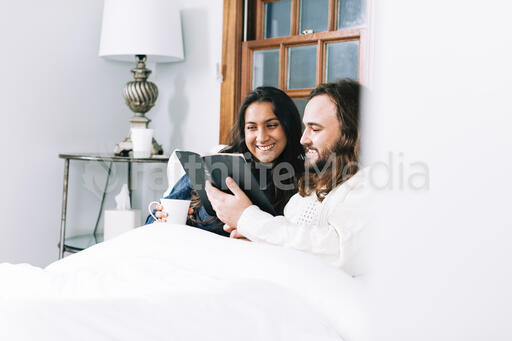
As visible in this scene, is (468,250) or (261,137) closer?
(468,250)

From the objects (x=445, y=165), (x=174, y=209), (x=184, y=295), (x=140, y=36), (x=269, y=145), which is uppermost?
(x=140, y=36)

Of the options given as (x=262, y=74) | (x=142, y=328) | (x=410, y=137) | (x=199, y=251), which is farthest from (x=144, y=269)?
(x=262, y=74)

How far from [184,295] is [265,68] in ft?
4.44

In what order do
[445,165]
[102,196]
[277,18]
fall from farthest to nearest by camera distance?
[102,196] < [277,18] < [445,165]

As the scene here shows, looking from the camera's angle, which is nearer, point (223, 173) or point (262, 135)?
point (223, 173)

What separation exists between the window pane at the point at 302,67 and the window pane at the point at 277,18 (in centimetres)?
11

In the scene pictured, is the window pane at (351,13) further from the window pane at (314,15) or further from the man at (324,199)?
the man at (324,199)

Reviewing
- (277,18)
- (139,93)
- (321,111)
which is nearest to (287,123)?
(321,111)

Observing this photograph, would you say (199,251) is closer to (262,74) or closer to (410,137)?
(410,137)

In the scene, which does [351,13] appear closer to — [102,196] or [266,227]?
[266,227]

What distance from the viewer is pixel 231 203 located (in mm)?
1232

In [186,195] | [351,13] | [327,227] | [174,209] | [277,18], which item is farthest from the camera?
[277,18]

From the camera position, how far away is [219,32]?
2078mm

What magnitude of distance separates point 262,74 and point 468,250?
71.2 inches
